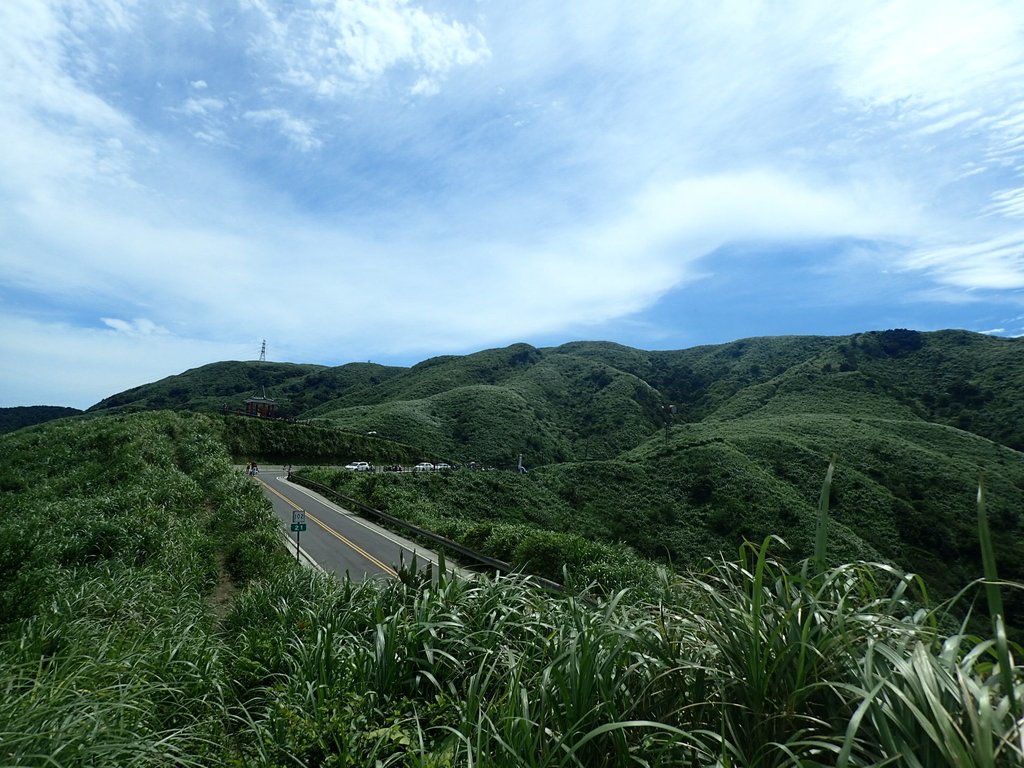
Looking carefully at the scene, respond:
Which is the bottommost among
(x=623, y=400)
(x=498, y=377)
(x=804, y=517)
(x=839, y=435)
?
(x=804, y=517)

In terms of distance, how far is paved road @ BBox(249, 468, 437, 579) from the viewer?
16473mm

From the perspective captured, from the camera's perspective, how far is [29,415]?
120 meters

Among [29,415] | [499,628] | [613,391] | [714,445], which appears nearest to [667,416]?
[613,391]

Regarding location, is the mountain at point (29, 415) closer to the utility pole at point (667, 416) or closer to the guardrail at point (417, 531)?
the guardrail at point (417, 531)

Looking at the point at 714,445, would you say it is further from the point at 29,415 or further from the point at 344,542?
the point at 29,415

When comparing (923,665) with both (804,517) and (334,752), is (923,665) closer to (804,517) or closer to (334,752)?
(334,752)

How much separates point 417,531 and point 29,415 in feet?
475

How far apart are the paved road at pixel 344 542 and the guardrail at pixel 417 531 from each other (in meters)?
0.48

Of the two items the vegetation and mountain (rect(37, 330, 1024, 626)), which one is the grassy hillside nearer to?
mountain (rect(37, 330, 1024, 626))

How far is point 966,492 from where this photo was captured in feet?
149

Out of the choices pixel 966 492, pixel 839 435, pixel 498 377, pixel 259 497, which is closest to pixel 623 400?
pixel 498 377

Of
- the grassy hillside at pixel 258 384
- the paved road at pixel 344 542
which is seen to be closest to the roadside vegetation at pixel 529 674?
the paved road at pixel 344 542

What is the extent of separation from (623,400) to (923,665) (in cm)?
11029

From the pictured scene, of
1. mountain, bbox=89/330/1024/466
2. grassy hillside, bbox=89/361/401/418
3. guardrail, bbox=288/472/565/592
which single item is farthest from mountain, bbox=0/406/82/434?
guardrail, bbox=288/472/565/592
